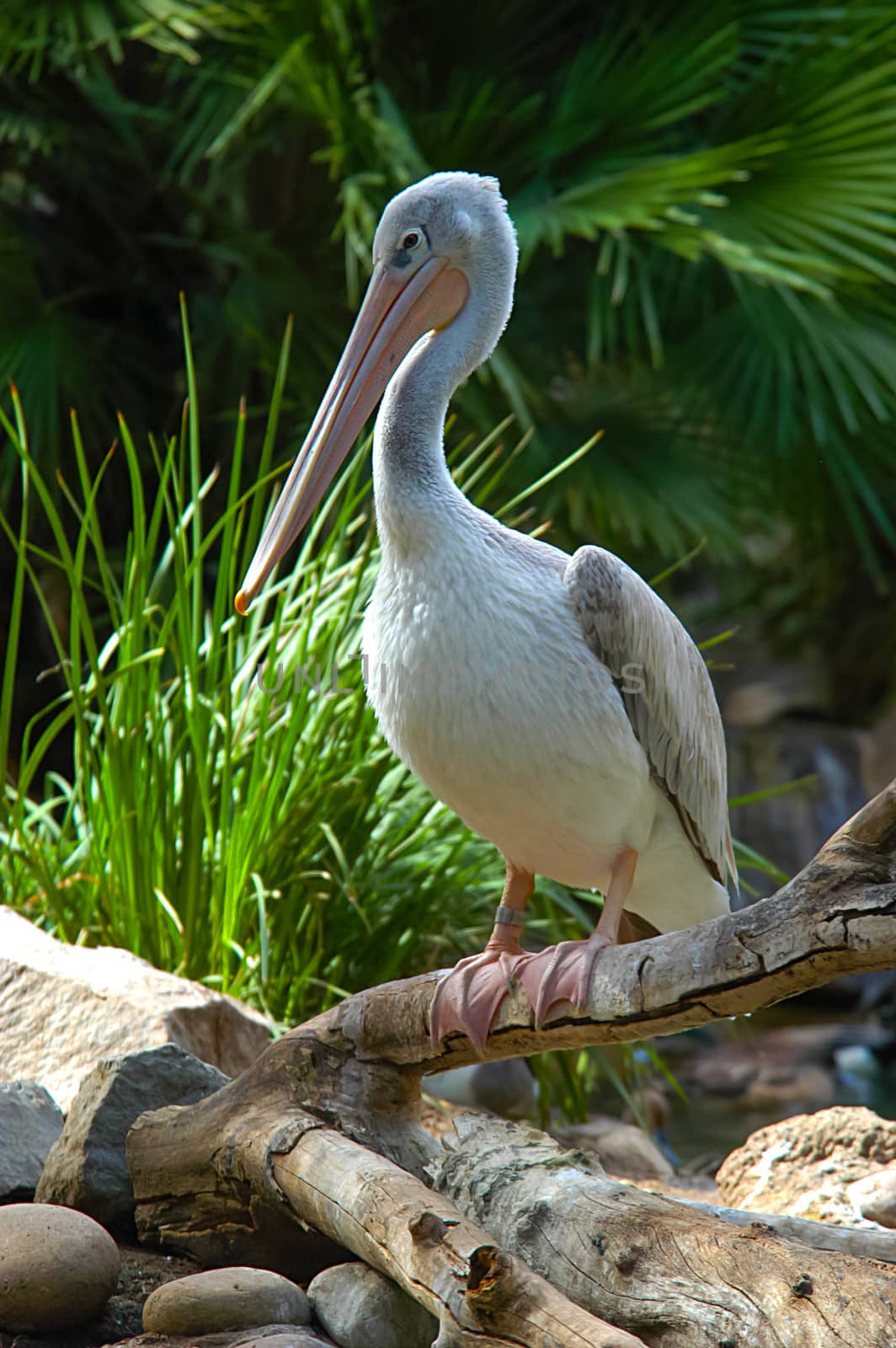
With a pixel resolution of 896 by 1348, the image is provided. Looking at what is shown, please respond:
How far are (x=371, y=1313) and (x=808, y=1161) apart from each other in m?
1.39

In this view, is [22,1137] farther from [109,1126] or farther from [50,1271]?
[50,1271]

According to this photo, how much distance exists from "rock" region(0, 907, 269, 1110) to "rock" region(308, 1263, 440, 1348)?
75 centimetres

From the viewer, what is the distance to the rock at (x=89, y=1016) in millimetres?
2824

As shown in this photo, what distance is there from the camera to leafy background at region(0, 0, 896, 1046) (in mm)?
5117

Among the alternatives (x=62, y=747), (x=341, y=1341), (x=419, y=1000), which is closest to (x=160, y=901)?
(x=419, y=1000)

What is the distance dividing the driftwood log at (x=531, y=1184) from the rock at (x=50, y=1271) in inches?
11.6

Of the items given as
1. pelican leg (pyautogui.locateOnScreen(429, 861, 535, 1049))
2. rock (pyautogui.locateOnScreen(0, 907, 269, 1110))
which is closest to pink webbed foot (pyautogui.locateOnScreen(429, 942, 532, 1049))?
pelican leg (pyautogui.locateOnScreen(429, 861, 535, 1049))

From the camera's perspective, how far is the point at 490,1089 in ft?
14.3

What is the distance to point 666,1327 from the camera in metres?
1.85

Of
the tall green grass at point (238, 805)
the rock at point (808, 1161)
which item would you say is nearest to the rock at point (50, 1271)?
the tall green grass at point (238, 805)

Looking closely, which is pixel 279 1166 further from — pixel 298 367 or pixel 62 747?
pixel 298 367

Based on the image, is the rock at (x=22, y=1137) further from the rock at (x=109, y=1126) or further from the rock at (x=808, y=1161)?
the rock at (x=808, y=1161)

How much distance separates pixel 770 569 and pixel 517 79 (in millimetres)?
4229

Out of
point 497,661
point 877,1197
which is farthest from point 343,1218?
point 877,1197
